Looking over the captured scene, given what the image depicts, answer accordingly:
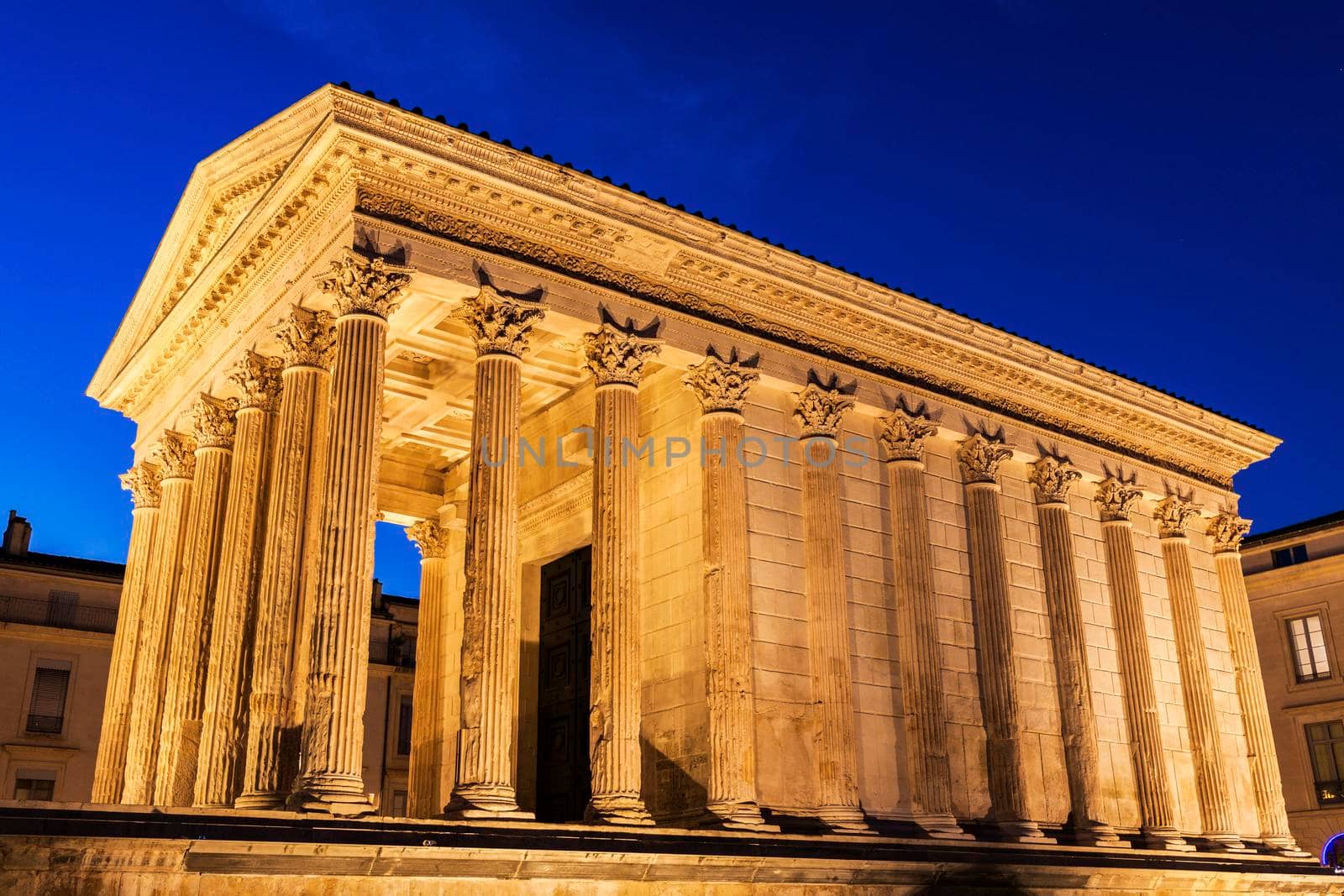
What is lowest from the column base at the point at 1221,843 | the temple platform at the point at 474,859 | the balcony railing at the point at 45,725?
the temple platform at the point at 474,859

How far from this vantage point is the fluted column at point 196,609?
18.3 metres

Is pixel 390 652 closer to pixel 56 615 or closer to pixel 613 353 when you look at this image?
pixel 56 615

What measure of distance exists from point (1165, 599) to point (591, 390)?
12722mm

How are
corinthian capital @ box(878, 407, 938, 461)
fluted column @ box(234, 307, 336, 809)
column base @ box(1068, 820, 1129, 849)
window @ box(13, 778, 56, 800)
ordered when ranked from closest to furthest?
fluted column @ box(234, 307, 336, 809) < column base @ box(1068, 820, 1129, 849) < corinthian capital @ box(878, 407, 938, 461) < window @ box(13, 778, 56, 800)

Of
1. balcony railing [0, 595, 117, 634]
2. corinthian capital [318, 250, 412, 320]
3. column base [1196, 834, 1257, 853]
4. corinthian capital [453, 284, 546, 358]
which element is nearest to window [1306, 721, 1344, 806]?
column base [1196, 834, 1257, 853]

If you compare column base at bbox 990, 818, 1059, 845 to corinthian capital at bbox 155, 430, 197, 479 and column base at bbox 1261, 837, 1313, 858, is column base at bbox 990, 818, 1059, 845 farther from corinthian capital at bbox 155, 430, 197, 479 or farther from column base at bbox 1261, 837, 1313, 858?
corinthian capital at bbox 155, 430, 197, 479

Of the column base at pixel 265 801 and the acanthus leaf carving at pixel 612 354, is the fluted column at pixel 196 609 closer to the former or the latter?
the column base at pixel 265 801

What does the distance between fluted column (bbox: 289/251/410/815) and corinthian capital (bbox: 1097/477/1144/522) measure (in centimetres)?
1509

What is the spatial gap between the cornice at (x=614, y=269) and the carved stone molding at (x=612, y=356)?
0.87m

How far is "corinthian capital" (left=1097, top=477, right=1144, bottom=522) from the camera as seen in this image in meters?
25.2

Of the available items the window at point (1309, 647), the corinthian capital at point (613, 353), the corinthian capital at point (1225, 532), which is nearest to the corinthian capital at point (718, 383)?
the corinthian capital at point (613, 353)

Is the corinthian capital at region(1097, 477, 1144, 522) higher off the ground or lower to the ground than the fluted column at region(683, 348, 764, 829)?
higher

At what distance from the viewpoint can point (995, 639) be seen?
21.8m

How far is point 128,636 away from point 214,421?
4.41m
